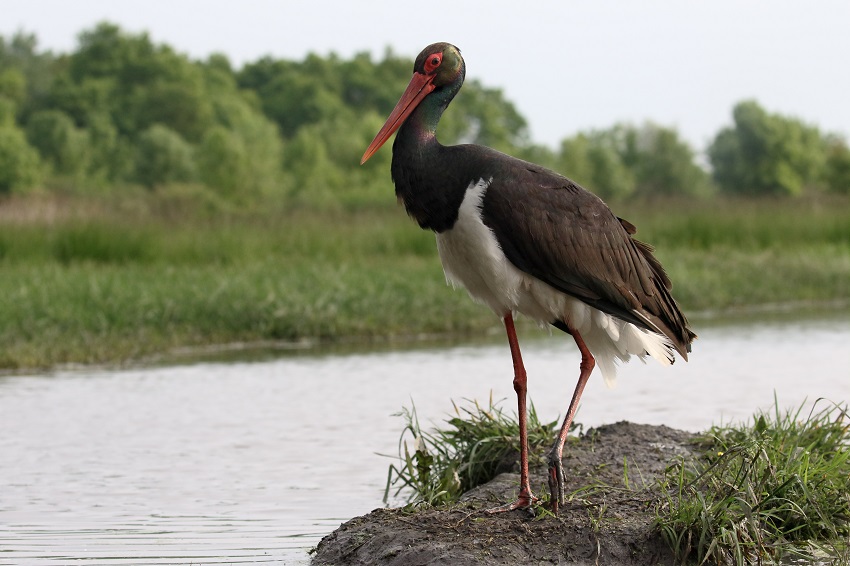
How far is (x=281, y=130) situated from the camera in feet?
224

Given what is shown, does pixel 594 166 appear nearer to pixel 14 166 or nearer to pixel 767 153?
pixel 767 153

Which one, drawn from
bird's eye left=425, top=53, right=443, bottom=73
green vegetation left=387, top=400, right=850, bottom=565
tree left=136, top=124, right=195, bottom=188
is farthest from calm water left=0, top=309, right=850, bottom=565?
tree left=136, top=124, right=195, bottom=188

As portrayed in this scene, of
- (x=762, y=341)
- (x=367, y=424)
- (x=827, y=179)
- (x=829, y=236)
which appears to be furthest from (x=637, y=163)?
(x=367, y=424)

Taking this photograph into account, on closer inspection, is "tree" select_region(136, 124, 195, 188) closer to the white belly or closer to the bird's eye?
the bird's eye

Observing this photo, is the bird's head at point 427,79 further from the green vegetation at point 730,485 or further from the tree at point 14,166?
the tree at point 14,166

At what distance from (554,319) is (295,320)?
654cm

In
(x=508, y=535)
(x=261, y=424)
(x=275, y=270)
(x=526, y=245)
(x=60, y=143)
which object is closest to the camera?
(x=508, y=535)

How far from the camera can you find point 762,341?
11.5 meters

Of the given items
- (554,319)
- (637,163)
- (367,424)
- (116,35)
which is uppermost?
(116,35)

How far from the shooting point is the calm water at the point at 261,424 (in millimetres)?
5398

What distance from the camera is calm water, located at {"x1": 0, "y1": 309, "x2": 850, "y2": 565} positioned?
540 centimetres

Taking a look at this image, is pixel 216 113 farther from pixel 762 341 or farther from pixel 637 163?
pixel 762 341

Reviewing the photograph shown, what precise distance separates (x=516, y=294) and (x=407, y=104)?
879mm

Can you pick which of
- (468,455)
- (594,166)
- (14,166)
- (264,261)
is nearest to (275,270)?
(264,261)
